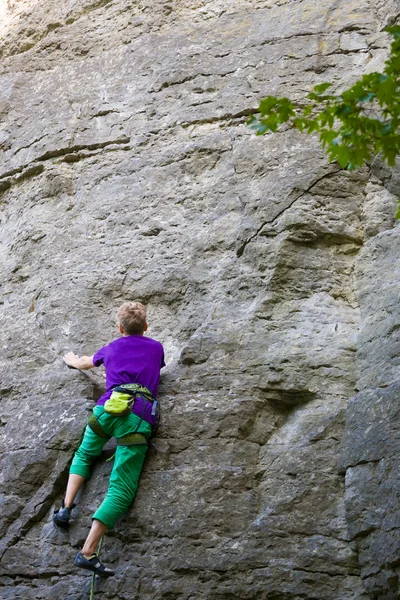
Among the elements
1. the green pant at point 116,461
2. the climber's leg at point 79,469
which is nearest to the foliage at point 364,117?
the green pant at point 116,461

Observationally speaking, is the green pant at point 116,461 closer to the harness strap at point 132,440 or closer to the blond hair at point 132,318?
the harness strap at point 132,440

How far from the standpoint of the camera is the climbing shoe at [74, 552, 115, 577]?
5484 mm

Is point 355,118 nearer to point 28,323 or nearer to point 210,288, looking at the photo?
point 210,288

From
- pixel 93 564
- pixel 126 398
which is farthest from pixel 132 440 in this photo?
pixel 93 564

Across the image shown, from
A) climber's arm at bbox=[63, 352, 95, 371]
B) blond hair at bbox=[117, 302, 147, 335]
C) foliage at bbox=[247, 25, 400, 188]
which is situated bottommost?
climber's arm at bbox=[63, 352, 95, 371]

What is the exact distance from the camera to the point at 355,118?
4484 millimetres

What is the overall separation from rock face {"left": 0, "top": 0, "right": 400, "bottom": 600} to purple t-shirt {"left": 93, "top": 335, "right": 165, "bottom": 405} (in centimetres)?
23

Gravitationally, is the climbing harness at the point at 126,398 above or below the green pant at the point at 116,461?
above

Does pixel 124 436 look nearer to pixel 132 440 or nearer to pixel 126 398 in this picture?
pixel 132 440

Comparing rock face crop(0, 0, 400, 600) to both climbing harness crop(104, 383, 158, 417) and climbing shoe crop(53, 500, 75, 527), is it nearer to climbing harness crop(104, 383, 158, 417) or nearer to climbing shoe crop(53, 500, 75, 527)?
climbing shoe crop(53, 500, 75, 527)

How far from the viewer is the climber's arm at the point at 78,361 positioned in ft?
21.7

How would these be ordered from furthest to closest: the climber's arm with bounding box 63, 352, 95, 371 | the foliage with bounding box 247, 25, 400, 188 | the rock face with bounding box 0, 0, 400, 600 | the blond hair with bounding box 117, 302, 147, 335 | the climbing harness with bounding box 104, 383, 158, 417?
the climber's arm with bounding box 63, 352, 95, 371 < the blond hair with bounding box 117, 302, 147, 335 < the climbing harness with bounding box 104, 383, 158, 417 < the rock face with bounding box 0, 0, 400, 600 < the foliage with bounding box 247, 25, 400, 188

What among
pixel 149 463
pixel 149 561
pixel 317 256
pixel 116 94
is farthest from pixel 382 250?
pixel 116 94

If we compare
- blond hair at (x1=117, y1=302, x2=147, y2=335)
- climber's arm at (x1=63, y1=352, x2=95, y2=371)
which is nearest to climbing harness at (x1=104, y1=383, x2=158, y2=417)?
blond hair at (x1=117, y1=302, x2=147, y2=335)
